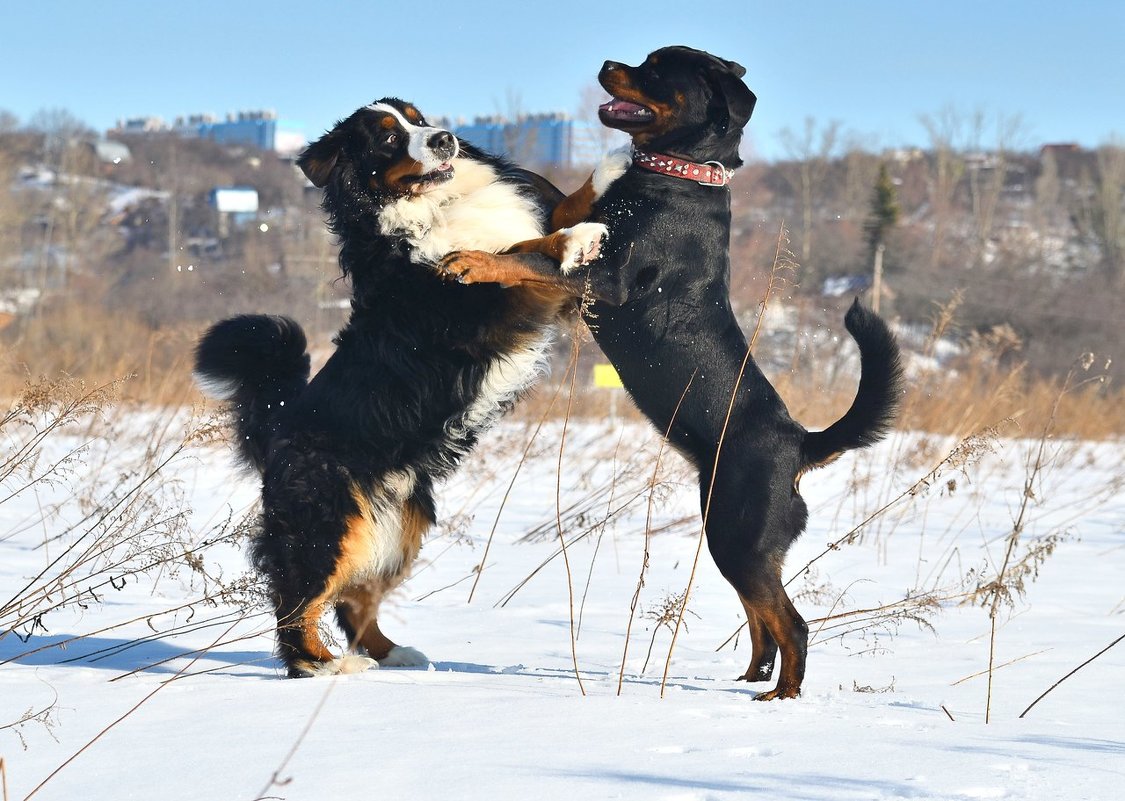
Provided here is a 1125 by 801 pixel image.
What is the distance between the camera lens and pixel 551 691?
9.77 feet

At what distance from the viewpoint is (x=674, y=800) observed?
2002 mm

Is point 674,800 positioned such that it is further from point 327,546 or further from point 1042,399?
point 1042,399

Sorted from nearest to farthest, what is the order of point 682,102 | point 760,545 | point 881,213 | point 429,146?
point 760,545
point 682,102
point 429,146
point 881,213

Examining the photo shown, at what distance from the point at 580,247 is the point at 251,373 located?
4.21 feet

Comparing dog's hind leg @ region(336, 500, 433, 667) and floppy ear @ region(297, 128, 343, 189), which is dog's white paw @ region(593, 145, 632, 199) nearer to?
floppy ear @ region(297, 128, 343, 189)

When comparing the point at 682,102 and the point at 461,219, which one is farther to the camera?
the point at 461,219

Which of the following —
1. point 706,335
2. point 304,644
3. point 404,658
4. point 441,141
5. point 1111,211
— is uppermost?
point 1111,211

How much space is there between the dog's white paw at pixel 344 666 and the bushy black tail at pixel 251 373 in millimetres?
763

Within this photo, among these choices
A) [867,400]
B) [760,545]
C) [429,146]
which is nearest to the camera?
[760,545]

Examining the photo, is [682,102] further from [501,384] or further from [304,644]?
[304,644]

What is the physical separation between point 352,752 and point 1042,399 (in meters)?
10.7

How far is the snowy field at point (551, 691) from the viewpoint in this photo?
214 centimetres

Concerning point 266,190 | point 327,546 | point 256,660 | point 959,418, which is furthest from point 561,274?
point 266,190

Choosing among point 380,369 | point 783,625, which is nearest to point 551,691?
point 783,625
